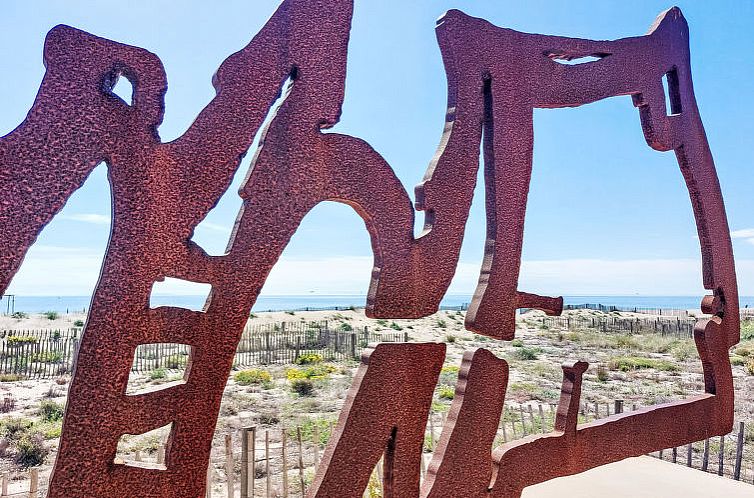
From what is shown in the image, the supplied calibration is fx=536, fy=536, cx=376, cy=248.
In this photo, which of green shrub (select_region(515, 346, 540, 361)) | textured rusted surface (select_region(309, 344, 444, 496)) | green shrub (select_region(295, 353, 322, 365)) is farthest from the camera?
green shrub (select_region(515, 346, 540, 361))

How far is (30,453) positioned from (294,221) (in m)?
6.57

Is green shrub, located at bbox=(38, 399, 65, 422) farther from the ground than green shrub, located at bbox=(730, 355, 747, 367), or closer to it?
closer to it

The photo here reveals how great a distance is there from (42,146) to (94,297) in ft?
1.69

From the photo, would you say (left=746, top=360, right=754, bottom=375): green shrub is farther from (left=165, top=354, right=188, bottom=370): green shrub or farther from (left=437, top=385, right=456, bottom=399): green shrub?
(left=165, top=354, right=188, bottom=370): green shrub

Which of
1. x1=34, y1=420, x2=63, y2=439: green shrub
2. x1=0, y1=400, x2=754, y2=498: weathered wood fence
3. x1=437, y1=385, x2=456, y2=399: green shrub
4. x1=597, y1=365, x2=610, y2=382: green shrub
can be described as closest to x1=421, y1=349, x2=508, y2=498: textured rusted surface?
x1=0, y1=400, x2=754, y2=498: weathered wood fence

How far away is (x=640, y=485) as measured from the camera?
4.74m

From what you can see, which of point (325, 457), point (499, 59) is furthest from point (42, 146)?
point (499, 59)

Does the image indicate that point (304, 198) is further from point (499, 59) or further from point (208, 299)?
point (499, 59)

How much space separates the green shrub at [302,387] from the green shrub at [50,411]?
401cm

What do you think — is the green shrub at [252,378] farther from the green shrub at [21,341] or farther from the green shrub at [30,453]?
the green shrub at [21,341]

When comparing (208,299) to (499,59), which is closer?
(208,299)

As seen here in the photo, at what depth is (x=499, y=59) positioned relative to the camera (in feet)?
9.20

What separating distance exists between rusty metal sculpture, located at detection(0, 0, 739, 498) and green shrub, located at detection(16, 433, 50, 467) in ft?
20.2

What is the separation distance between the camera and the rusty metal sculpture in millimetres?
1766
